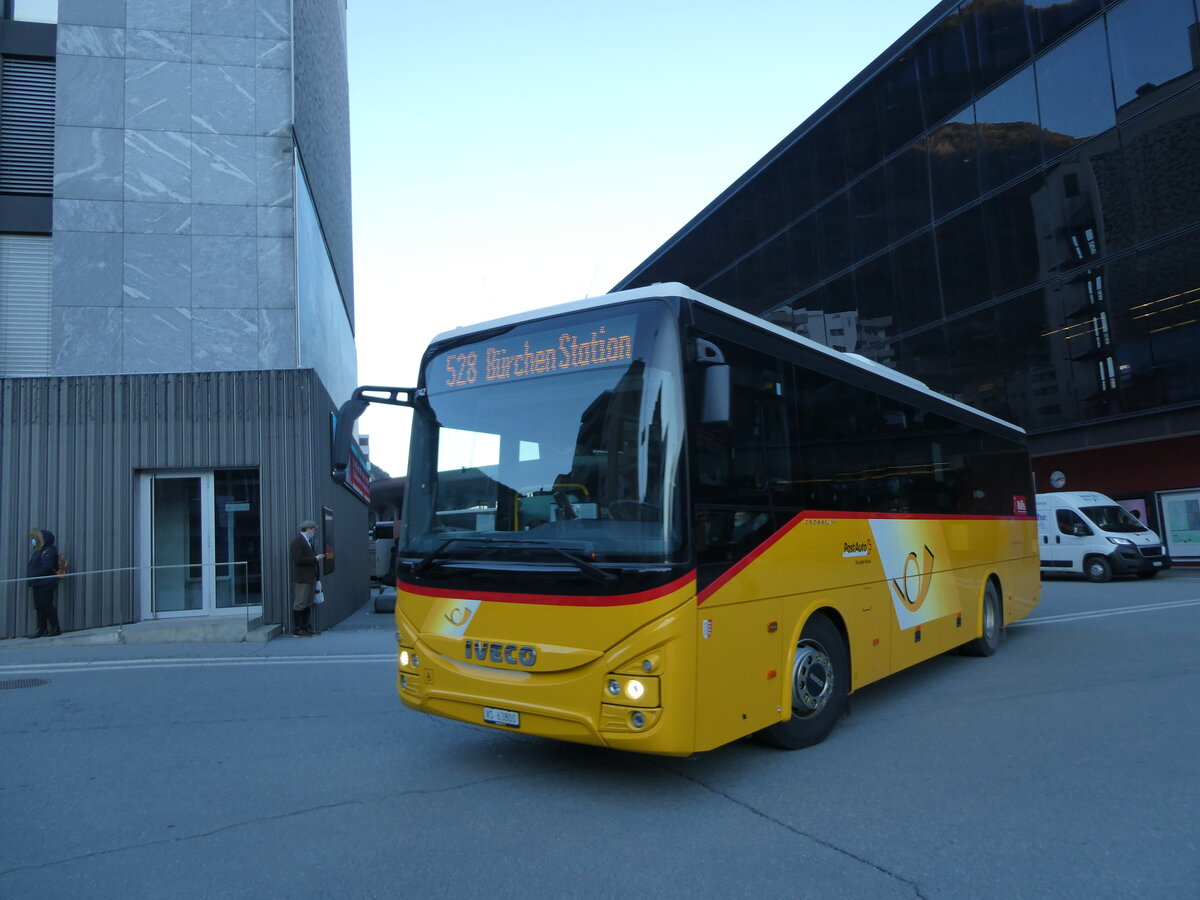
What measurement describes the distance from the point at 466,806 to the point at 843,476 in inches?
146

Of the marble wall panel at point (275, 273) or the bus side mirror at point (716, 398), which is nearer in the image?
the bus side mirror at point (716, 398)

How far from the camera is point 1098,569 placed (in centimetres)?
2256

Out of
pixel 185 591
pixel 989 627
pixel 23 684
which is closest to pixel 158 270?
pixel 185 591

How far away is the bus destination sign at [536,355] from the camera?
532 cm

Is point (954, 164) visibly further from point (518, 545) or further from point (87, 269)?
point (518, 545)

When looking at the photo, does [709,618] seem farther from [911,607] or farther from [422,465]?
[911,607]

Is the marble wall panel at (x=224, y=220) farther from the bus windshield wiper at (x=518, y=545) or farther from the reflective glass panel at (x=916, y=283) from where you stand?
the reflective glass panel at (x=916, y=283)

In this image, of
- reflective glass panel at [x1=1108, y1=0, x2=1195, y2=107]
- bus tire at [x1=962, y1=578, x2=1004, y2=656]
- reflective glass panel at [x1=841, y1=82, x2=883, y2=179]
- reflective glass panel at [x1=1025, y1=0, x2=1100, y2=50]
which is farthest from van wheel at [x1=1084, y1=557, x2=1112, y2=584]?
reflective glass panel at [x1=841, y1=82, x2=883, y2=179]

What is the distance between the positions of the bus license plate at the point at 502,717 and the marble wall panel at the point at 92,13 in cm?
1814

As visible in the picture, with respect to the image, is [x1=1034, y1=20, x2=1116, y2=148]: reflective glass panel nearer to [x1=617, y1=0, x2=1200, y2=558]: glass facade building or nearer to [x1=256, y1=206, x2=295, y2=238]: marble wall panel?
[x1=617, y1=0, x2=1200, y2=558]: glass facade building

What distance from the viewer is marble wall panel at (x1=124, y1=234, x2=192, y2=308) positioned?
1709 cm

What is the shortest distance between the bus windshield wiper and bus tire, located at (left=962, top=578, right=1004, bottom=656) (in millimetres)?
6767

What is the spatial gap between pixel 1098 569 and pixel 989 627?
1474 centimetres

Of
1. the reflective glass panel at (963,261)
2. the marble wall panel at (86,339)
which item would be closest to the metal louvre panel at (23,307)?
the marble wall panel at (86,339)
